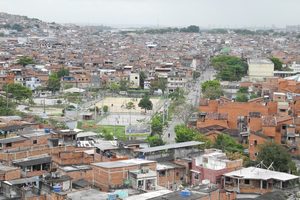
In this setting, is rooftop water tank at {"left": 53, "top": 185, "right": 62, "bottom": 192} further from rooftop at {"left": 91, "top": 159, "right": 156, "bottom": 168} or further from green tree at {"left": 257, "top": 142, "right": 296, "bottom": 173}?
green tree at {"left": 257, "top": 142, "right": 296, "bottom": 173}

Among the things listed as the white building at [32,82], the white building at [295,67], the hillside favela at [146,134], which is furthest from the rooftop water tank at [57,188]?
the white building at [295,67]

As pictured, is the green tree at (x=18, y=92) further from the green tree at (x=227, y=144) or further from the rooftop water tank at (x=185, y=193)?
the rooftop water tank at (x=185, y=193)

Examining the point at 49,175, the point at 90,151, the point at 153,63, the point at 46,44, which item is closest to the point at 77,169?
the point at 49,175

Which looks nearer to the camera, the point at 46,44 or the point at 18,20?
the point at 46,44

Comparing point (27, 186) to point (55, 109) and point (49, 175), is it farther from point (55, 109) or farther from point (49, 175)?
point (55, 109)

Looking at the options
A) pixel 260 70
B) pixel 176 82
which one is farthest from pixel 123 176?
pixel 260 70

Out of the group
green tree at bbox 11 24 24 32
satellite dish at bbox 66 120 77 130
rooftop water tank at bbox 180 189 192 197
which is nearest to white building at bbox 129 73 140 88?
satellite dish at bbox 66 120 77 130

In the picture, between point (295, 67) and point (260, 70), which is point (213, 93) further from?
point (295, 67)
